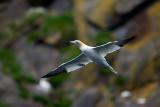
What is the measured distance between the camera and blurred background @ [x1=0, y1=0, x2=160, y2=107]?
42.7 meters

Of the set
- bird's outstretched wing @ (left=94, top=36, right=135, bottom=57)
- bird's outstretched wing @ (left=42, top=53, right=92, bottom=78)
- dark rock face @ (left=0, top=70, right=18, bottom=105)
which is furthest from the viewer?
dark rock face @ (left=0, top=70, right=18, bottom=105)

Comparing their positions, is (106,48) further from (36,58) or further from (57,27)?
(36,58)

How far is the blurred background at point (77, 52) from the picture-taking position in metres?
42.7

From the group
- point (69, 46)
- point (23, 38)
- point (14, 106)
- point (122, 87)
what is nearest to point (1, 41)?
point (23, 38)

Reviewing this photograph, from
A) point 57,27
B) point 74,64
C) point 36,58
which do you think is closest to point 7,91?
point 36,58

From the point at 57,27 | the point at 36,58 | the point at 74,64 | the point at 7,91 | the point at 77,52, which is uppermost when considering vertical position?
the point at 57,27

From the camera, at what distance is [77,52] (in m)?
50.1

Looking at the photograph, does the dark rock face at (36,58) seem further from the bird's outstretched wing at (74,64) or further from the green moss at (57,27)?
the bird's outstretched wing at (74,64)

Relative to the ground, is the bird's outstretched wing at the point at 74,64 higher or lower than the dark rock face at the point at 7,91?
lower

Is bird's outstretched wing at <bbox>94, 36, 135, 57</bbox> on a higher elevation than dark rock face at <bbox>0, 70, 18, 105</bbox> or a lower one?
lower

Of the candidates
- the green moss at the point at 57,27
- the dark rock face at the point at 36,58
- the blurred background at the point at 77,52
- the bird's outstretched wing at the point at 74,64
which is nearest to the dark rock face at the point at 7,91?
the blurred background at the point at 77,52

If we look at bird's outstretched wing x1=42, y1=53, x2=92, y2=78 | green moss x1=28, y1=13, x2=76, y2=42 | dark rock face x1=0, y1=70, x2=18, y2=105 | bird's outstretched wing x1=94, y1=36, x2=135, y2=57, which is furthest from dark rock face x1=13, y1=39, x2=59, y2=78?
bird's outstretched wing x1=94, y1=36, x2=135, y2=57

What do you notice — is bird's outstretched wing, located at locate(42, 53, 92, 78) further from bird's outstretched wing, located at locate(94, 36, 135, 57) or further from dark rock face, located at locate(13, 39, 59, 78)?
dark rock face, located at locate(13, 39, 59, 78)

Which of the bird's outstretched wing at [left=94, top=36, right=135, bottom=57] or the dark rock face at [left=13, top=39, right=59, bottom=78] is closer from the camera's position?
the bird's outstretched wing at [left=94, top=36, right=135, bottom=57]
